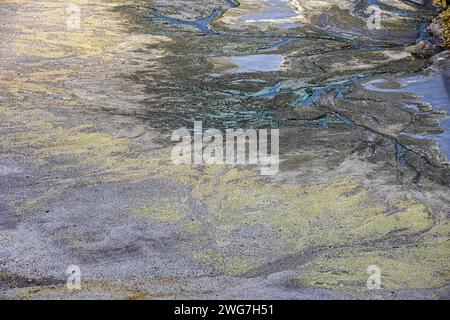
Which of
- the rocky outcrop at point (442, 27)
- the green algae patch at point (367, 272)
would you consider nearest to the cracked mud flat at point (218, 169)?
the green algae patch at point (367, 272)

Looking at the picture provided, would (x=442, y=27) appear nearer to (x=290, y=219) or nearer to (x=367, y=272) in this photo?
(x=290, y=219)

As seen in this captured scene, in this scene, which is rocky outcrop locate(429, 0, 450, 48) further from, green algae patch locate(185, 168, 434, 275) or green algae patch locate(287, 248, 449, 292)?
green algae patch locate(287, 248, 449, 292)

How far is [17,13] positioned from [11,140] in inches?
234

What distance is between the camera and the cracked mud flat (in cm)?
493

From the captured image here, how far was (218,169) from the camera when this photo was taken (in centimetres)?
660

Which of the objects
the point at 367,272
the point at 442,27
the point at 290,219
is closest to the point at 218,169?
the point at 290,219

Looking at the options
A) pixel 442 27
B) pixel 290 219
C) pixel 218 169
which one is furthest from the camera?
pixel 442 27

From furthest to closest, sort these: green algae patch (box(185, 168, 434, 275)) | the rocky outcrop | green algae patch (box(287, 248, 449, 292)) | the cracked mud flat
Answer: the rocky outcrop
green algae patch (box(185, 168, 434, 275))
the cracked mud flat
green algae patch (box(287, 248, 449, 292))

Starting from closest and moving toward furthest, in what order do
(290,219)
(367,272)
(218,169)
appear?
(367,272)
(290,219)
(218,169)

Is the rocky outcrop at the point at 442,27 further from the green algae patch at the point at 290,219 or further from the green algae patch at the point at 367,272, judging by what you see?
the green algae patch at the point at 367,272

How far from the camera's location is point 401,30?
12.0 m

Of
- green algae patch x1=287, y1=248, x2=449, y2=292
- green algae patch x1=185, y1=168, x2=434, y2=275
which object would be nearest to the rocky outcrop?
green algae patch x1=185, y1=168, x2=434, y2=275

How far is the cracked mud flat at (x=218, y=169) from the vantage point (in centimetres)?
493
